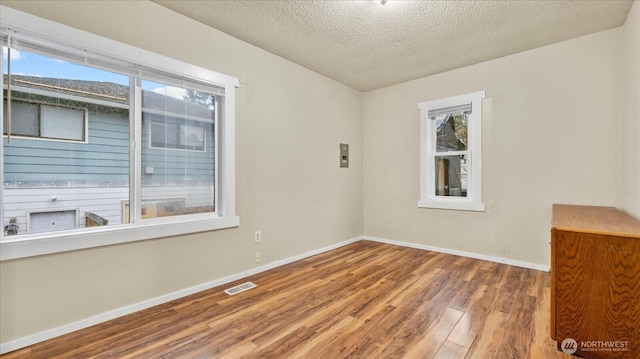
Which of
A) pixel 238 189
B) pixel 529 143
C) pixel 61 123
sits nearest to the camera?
pixel 61 123

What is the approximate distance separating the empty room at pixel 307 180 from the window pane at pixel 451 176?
0.02 meters

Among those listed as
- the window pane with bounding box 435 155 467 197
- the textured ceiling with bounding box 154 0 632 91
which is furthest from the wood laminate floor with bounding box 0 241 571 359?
the textured ceiling with bounding box 154 0 632 91

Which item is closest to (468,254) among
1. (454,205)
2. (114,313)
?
(454,205)

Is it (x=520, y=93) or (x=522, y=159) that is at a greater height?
(x=520, y=93)

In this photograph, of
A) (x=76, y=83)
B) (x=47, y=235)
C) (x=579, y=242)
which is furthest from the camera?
(x=76, y=83)

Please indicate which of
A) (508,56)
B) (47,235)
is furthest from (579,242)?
(47,235)

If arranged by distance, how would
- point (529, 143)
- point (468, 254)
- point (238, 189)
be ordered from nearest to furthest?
1. point (238, 189)
2. point (529, 143)
3. point (468, 254)

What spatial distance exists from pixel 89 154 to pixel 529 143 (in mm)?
4284

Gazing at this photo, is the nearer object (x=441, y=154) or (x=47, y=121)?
(x=47, y=121)

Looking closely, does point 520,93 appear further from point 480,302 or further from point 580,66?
point 480,302

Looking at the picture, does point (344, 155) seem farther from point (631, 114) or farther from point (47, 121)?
point (47, 121)

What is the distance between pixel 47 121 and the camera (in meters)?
1.95

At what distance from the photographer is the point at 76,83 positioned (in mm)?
2061

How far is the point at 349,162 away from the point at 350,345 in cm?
302
